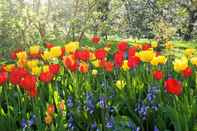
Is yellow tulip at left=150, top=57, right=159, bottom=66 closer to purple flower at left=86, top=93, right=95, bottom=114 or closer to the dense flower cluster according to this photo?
the dense flower cluster

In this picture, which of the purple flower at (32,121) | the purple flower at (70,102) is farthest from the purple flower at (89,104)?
the purple flower at (32,121)

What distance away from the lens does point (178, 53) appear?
11.3m

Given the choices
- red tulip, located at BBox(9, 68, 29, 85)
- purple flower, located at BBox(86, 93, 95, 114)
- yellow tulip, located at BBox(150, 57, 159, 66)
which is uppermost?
yellow tulip, located at BBox(150, 57, 159, 66)

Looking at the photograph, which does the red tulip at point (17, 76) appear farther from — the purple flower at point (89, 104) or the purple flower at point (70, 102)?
the purple flower at point (89, 104)

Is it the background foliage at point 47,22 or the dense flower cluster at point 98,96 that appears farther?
the background foliage at point 47,22

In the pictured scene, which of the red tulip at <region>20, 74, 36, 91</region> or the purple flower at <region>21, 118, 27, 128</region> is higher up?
the red tulip at <region>20, 74, 36, 91</region>

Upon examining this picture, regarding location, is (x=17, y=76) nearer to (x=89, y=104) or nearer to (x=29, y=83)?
(x=29, y=83)

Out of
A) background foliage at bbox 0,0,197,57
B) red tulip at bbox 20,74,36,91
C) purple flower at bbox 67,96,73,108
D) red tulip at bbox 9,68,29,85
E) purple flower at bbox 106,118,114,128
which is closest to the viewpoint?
purple flower at bbox 106,118,114,128

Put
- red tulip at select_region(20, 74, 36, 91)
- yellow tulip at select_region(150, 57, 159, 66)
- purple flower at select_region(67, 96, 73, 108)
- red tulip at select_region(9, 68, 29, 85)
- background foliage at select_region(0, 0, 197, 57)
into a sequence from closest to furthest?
red tulip at select_region(20, 74, 36, 91), purple flower at select_region(67, 96, 73, 108), red tulip at select_region(9, 68, 29, 85), yellow tulip at select_region(150, 57, 159, 66), background foliage at select_region(0, 0, 197, 57)

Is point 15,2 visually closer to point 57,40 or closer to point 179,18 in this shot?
point 57,40

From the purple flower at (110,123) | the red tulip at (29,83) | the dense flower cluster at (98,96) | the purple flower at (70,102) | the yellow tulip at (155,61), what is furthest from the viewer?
the yellow tulip at (155,61)

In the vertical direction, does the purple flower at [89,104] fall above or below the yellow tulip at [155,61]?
below

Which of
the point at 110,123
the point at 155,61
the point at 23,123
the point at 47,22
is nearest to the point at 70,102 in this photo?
the point at 23,123

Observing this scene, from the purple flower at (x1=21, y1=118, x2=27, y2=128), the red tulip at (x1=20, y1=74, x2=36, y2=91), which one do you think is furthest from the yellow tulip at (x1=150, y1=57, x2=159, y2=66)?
the purple flower at (x1=21, y1=118, x2=27, y2=128)
